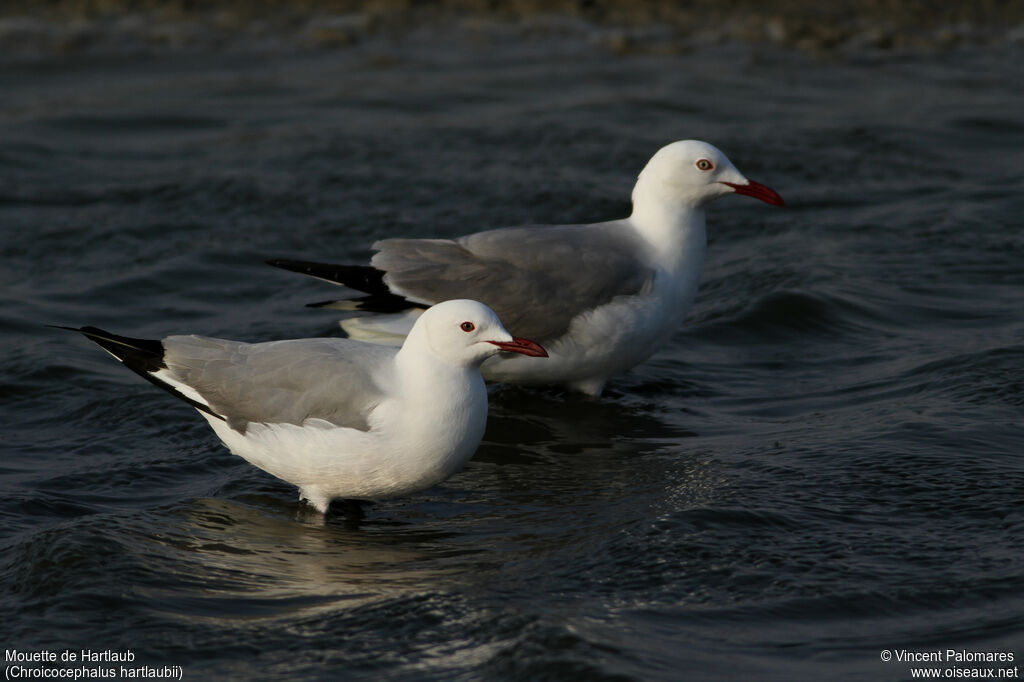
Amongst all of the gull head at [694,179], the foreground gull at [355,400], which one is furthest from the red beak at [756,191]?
the foreground gull at [355,400]

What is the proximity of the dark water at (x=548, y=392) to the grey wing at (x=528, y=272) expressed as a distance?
0.69 m

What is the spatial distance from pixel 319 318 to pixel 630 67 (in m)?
6.35

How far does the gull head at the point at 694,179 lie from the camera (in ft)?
26.4

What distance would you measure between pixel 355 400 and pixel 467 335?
580 mm

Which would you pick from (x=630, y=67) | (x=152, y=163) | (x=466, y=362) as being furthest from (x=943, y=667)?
(x=630, y=67)

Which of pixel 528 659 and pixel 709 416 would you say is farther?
pixel 709 416

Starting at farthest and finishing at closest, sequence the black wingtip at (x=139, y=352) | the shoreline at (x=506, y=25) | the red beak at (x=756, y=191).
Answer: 1. the shoreline at (x=506, y=25)
2. the red beak at (x=756, y=191)
3. the black wingtip at (x=139, y=352)

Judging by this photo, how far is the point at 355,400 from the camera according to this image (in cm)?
614

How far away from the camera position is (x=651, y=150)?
12500 mm

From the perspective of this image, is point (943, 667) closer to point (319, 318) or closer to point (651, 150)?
point (319, 318)

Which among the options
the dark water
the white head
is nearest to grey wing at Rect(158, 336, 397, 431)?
the white head

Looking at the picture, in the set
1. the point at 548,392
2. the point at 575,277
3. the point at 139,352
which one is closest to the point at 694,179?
the point at 575,277

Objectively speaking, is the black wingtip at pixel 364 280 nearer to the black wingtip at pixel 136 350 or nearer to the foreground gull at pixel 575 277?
the foreground gull at pixel 575 277

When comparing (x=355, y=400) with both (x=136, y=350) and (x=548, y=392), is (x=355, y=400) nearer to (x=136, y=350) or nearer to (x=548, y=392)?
(x=136, y=350)
